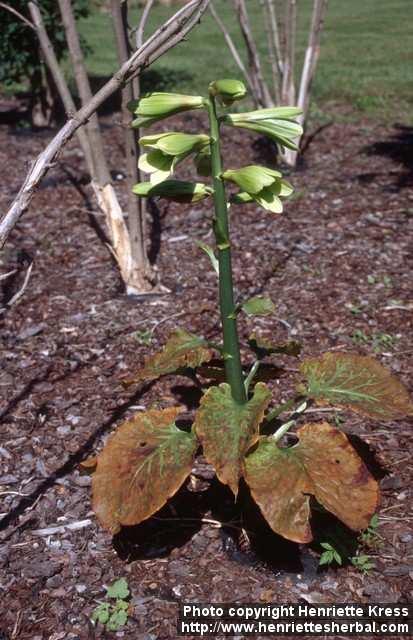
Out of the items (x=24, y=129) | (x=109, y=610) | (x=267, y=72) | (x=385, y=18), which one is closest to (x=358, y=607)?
(x=109, y=610)

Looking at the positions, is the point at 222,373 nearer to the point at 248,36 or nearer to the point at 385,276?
the point at 385,276

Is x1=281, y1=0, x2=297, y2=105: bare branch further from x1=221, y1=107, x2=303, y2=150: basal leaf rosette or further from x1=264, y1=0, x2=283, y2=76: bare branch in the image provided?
x1=221, y1=107, x2=303, y2=150: basal leaf rosette

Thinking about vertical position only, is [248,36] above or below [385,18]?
above

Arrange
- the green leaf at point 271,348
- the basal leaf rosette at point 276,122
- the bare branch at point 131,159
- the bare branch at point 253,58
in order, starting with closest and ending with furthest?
the basal leaf rosette at point 276,122 < the green leaf at point 271,348 < the bare branch at point 131,159 < the bare branch at point 253,58

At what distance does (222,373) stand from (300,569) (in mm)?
682

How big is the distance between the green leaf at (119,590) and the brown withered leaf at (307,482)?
56cm

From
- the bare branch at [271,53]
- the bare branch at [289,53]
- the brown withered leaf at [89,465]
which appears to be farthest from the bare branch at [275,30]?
the brown withered leaf at [89,465]

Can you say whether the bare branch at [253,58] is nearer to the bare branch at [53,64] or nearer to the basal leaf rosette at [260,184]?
the bare branch at [53,64]

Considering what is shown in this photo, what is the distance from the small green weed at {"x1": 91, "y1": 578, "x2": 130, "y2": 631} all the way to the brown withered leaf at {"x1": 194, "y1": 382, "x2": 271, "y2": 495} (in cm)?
56

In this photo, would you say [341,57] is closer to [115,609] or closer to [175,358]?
[175,358]

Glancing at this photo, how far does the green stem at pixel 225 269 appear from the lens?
6.41 ft

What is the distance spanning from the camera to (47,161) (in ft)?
5.58

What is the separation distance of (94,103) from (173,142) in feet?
0.79

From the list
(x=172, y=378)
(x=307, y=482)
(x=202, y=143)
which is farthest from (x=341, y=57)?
(x=307, y=482)
